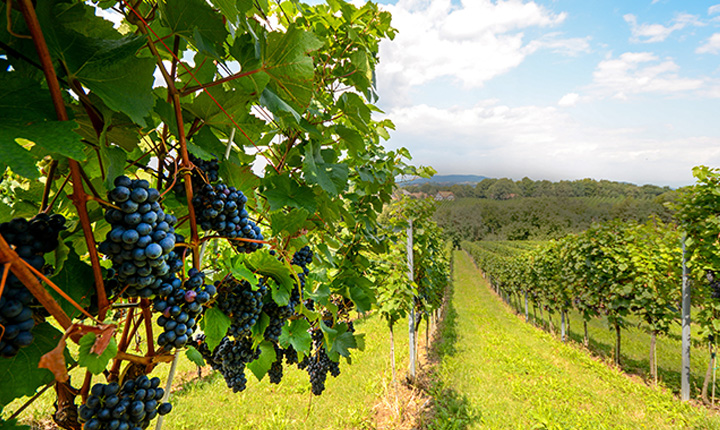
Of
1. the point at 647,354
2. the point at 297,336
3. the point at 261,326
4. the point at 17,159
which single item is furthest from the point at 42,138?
the point at 647,354

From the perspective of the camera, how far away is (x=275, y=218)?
1246mm

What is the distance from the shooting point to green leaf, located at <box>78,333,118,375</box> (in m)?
0.57

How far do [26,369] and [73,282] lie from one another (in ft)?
0.65

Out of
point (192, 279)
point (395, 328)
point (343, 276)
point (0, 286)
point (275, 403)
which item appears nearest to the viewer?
point (0, 286)

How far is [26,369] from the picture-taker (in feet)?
2.23

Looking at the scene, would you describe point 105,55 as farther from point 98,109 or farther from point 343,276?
point 343,276

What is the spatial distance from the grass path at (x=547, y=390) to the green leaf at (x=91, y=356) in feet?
22.0

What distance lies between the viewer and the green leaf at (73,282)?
0.77 meters

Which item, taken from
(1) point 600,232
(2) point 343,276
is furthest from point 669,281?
(2) point 343,276

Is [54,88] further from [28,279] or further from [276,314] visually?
[276,314]

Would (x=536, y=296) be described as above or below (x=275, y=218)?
below

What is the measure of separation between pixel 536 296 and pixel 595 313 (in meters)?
5.75

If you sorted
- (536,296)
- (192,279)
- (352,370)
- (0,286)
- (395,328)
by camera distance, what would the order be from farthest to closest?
(536,296)
(395,328)
(352,370)
(192,279)
(0,286)

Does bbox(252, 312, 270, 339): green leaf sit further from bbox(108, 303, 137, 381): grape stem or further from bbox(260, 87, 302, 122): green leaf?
bbox(260, 87, 302, 122): green leaf
